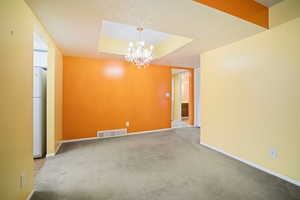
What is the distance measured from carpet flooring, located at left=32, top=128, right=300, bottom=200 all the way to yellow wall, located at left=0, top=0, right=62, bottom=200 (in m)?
0.54

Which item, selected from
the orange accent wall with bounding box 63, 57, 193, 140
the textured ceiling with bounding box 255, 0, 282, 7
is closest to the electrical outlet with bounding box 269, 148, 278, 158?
the textured ceiling with bounding box 255, 0, 282, 7

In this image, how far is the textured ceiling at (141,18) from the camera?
1486mm

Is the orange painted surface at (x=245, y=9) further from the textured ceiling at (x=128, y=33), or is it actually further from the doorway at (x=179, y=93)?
the doorway at (x=179, y=93)

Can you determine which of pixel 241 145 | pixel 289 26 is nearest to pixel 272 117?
pixel 241 145

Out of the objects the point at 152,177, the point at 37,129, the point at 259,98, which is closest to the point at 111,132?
the point at 37,129

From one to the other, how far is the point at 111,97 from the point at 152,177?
2704 mm

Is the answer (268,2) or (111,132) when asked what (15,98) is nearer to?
(111,132)

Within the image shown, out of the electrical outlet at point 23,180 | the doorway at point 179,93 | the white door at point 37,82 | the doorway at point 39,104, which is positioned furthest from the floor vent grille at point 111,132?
the doorway at point 179,93

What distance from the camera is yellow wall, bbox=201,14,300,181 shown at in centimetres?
183

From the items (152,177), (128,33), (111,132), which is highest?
(128,33)

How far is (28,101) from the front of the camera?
1.49 meters

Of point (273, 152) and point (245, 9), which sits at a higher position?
point (245, 9)

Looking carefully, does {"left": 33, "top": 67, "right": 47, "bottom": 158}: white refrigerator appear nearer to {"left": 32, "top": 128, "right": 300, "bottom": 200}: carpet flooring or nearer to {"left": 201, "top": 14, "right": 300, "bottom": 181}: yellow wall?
{"left": 32, "top": 128, "right": 300, "bottom": 200}: carpet flooring

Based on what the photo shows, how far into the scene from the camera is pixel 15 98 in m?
1.24
